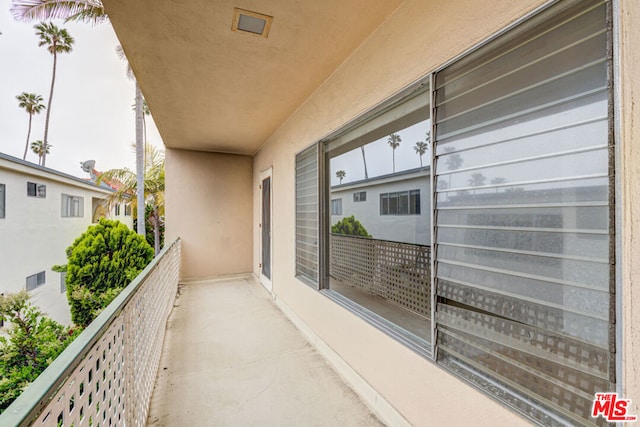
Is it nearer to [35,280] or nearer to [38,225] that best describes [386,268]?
[38,225]

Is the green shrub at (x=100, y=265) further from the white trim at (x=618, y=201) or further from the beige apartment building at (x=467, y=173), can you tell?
the white trim at (x=618, y=201)

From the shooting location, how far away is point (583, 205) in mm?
983

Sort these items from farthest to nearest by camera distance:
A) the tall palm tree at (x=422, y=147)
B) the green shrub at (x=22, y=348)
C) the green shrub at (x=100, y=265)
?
1. the green shrub at (x=100, y=265)
2. the green shrub at (x=22, y=348)
3. the tall palm tree at (x=422, y=147)

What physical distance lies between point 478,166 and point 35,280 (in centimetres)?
1077

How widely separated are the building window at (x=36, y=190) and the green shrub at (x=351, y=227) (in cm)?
837

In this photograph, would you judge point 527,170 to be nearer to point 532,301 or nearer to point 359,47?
point 532,301

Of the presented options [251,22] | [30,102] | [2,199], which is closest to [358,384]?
[251,22]

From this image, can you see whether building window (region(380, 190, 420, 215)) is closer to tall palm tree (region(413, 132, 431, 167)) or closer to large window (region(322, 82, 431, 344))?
large window (region(322, 82, 431, 344))

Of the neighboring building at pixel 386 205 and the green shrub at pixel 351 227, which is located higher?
the neighboring building at pixel 386 205

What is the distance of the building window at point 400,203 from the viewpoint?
2287mm

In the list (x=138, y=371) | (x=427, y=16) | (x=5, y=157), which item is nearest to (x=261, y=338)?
(x=138, y=371)

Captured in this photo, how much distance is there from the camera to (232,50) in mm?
2338

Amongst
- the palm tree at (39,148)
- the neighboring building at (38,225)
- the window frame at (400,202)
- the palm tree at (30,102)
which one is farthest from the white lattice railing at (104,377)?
the palm tree at (39,148)

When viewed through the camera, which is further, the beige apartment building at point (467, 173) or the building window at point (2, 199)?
the building window at point (2, 199)
